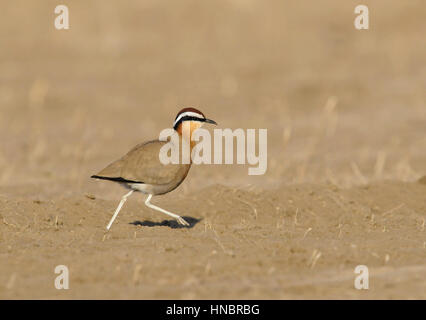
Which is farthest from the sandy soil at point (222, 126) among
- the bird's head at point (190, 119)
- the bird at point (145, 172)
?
the bird's head at point (190, 119)

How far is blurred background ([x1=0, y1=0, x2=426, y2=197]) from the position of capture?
602 inches

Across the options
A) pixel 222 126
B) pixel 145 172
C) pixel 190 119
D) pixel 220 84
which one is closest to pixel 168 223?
pixel 145 172

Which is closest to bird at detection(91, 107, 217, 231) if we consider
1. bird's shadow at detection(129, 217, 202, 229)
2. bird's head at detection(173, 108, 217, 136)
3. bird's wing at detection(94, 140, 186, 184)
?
bird's wing at detection(94, 140, 186, 184)

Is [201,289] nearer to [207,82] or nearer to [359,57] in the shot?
[207,82]

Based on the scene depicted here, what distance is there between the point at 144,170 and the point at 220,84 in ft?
38.6

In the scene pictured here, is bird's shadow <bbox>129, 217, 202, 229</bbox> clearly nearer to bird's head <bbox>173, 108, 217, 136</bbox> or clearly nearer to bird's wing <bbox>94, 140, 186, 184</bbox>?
bird's wing <bbox>94, 140, 186, 184</bbox>

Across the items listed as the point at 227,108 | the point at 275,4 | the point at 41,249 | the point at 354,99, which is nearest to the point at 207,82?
the point at 227,108

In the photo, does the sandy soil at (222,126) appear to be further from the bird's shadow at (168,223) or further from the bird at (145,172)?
the bird at (145,172)

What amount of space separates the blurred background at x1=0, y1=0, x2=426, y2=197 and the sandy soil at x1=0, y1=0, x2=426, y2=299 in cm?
5

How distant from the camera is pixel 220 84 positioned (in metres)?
20.7

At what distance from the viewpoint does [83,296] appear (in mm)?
6543

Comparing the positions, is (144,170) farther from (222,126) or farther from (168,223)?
(222,126)

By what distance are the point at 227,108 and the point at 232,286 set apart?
1264 centimetres

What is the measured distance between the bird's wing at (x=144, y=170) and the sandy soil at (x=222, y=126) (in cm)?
56
